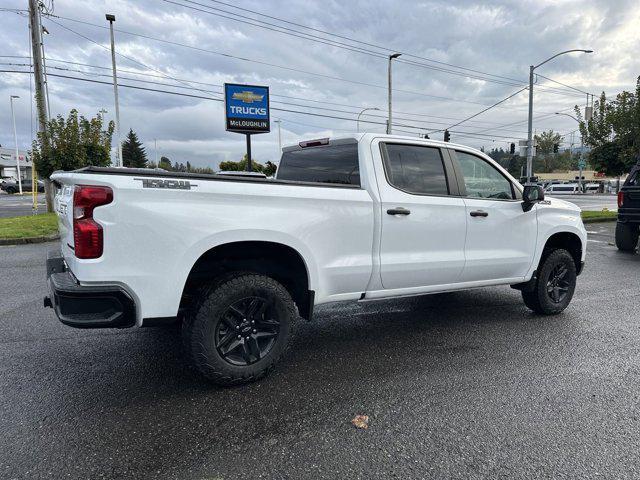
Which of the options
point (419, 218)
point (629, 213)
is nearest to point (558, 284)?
point (419, 218)

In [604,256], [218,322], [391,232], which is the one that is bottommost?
[604,256]

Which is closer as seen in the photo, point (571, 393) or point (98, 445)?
point (98, 445)

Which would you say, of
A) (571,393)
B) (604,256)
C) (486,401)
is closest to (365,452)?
(486,401)

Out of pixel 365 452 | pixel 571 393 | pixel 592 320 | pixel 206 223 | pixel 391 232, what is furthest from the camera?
pixel 592 320

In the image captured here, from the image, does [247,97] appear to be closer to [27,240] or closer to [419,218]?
[27,240]

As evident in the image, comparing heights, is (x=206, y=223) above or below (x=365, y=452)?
above

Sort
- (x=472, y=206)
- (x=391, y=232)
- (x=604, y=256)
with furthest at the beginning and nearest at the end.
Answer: (x=604, y=256) < (x=472, y=206) < (x=391, y=232)

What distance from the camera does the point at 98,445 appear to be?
100 inches

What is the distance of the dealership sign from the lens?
1788 cm

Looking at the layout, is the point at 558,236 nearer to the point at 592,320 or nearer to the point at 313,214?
the point at 592,320

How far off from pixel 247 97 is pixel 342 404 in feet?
55.4

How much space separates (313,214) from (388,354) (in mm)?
1496

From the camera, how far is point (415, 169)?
13.3 ft

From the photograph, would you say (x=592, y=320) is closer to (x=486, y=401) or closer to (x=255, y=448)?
(x=486, y=401)
